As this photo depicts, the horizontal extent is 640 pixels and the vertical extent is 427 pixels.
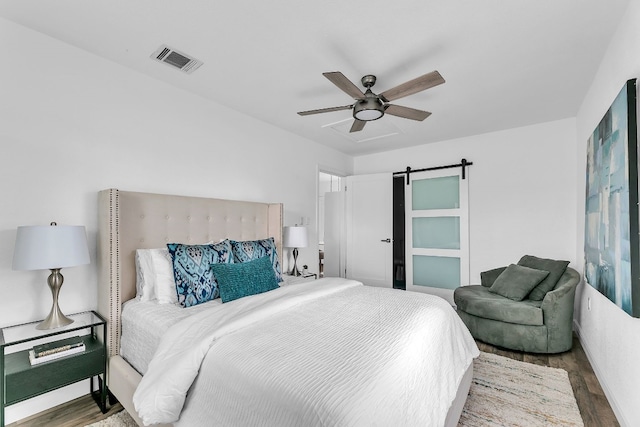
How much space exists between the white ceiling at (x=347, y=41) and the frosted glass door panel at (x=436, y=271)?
2.31m

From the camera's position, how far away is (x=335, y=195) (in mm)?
5551

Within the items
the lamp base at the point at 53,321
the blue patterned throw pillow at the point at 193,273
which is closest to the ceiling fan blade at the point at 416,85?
the blue patterned throw pillow at the point at 193,273

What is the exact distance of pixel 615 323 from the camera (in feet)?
6.88

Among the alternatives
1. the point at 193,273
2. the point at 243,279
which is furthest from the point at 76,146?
the point at 243,279

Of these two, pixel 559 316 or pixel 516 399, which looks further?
pixel 559 316

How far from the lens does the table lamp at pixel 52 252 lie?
178 centimetres

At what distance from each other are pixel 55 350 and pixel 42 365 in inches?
4.1

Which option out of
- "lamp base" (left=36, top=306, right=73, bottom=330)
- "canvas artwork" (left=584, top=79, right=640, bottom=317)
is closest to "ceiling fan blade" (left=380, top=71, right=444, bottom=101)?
"canvas artwork" (left=584, top=79, right=640, bottom=317)

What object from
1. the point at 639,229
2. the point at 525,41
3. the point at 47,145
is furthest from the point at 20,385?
the point at 525,41

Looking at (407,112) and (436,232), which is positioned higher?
(407,112)

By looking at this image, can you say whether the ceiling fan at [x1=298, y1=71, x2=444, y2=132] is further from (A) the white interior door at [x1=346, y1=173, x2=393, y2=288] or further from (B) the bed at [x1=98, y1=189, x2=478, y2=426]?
(A) the white interior door at [x1=346, y1=173, x2=393, y2=288]

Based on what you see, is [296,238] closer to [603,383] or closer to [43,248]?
[43,248]

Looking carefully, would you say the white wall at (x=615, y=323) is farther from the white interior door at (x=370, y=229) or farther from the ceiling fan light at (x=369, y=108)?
the white interior door at (x=370, y=229)

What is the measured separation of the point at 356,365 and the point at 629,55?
2375 millimetres
